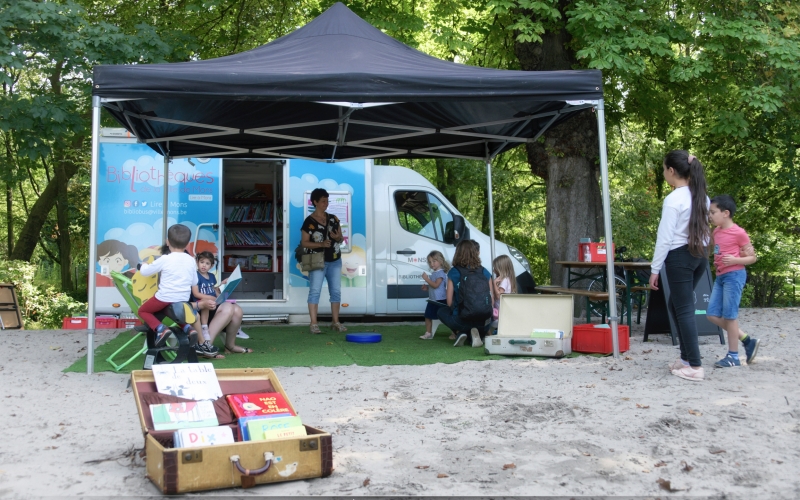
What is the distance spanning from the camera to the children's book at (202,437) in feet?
11.3

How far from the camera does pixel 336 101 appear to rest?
253 inches

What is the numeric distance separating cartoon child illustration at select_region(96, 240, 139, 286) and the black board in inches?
252

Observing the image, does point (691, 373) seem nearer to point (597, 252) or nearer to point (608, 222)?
point (608, 222)

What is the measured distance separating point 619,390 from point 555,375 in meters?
0.78

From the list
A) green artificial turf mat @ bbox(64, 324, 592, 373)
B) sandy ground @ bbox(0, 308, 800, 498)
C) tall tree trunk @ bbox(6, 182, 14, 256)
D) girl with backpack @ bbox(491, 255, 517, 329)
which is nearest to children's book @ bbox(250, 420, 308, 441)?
sandy ground @ bbox(0, 308, 800, 498)

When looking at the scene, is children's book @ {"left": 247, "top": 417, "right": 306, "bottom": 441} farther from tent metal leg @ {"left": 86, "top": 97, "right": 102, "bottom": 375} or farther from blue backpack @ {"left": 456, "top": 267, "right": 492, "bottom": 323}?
blue backpack @ {"left": 456, "top": 267, "right": 492, "bottom": 323}

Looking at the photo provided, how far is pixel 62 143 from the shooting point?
11.0 metres

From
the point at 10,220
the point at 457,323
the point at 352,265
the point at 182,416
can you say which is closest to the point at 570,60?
the point at 352,265

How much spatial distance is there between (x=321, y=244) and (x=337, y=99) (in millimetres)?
3057

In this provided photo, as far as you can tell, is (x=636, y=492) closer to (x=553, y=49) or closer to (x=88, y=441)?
(x=88, y=441)

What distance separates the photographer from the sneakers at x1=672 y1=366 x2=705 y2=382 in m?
5.95

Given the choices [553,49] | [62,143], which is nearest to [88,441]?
[62,143]

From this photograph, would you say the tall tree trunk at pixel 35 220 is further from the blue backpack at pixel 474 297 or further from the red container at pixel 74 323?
the blue backpack at pixel 474 297

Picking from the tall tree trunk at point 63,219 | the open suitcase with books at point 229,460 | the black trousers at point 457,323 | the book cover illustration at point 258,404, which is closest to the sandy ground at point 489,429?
the open suitcase with books at point 229,460
